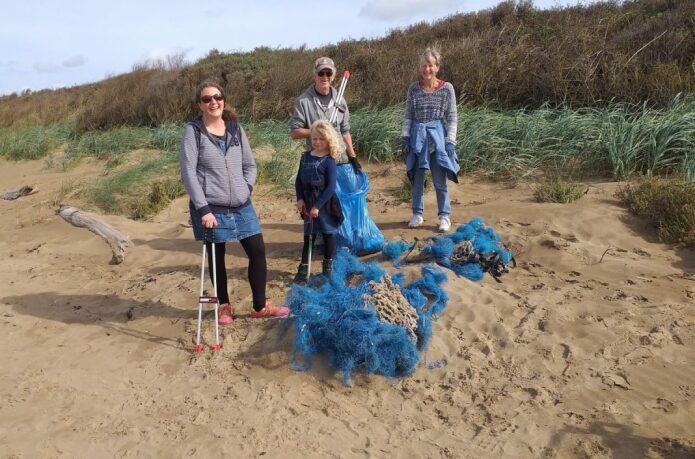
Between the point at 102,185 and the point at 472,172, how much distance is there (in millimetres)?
6014

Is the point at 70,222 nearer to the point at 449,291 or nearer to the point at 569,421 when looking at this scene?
the point at 449,291

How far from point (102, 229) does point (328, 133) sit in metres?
3.95

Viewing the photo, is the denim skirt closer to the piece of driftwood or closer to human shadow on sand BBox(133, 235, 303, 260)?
human shadow on sand BBox(133, 235, 303, 260)

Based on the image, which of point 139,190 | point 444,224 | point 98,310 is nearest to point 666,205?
point 444,224

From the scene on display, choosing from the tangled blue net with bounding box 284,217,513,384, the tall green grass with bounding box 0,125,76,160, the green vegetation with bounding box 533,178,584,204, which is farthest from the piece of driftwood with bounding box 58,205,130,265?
the tall green grass with bounding box 0,125,76,160

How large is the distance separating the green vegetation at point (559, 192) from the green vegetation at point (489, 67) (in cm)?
280

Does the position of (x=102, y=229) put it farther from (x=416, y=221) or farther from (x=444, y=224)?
(x=444, y=224)

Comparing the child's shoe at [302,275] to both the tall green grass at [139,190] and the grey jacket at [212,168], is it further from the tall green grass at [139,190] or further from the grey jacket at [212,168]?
the tall green grass at [139,190]

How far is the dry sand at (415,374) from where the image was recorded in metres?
3.22

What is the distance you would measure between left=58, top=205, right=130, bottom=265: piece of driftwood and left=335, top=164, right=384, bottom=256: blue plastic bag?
9.46ft

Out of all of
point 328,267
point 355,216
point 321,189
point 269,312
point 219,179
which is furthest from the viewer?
point 355,216

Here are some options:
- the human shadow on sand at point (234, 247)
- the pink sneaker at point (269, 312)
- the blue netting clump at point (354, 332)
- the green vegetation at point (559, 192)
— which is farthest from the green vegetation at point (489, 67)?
the pink sneaker at point (269, 312)

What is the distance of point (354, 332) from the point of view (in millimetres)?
3721

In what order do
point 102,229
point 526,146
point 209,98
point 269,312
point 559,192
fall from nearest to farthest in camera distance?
point 209,98 < point 269,312 < point 559,192 < point 102,229 < point 526,146
